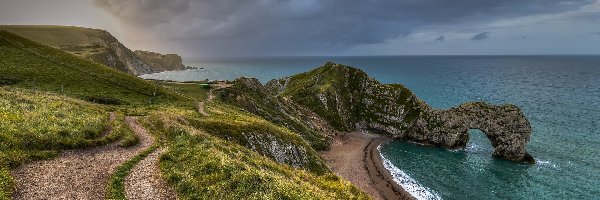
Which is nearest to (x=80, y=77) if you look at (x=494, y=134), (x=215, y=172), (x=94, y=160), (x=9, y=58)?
(x=9, y=58)

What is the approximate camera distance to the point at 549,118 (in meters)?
129

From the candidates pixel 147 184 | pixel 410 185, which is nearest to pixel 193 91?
pixel 410 185

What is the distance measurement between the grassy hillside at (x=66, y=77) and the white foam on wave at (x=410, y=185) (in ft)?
168

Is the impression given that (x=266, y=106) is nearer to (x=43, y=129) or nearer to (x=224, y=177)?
(x=43, y=129)

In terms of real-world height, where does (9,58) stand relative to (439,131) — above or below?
above

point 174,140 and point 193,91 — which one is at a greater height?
point 193,91

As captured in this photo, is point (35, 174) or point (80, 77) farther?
point (80, 77)

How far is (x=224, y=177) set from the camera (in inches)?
1276

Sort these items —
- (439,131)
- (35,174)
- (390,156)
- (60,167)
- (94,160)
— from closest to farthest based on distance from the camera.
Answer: (35,174), (60,167), (94,160), (390,156), (439,131)

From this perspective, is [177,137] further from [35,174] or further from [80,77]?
[80,77]

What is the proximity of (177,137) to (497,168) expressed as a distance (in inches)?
2784

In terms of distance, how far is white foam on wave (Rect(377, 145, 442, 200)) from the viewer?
66188 millimetres

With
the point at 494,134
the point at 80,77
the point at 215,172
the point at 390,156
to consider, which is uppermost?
the point at 80,77

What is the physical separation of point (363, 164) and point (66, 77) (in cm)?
6777
